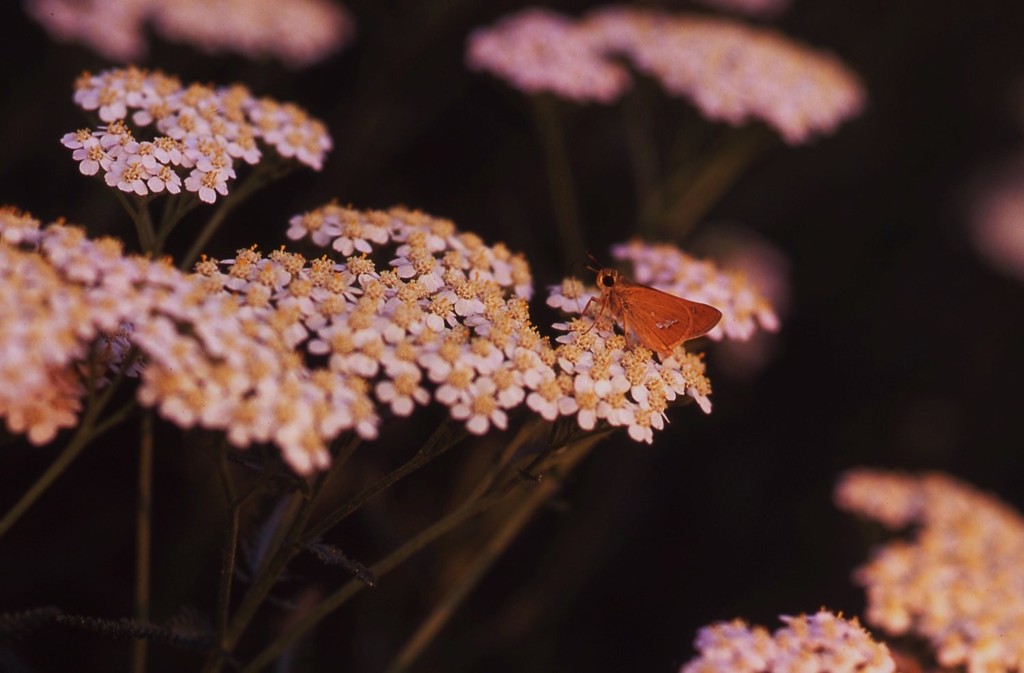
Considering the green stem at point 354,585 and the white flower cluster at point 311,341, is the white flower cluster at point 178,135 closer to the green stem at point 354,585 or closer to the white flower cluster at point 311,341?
the white flower cluster at point 311,341

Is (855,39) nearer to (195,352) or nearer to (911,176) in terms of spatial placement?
(911,176)

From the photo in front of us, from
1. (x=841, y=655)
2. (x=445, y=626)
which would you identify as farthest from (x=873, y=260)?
(x=841, y=655)

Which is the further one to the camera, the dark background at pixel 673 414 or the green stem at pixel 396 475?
the dark background at pixel 673 414

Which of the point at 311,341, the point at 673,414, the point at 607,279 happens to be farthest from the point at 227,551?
the point at 673,414

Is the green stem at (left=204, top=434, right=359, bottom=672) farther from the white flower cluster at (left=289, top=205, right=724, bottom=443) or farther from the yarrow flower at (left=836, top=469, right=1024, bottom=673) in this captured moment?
the yarrow flower at (left=836, top=469, right=1024, bottom=673)

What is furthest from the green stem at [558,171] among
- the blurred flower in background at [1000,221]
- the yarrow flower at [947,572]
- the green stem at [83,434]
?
the blurred flower in background at [1000,221]

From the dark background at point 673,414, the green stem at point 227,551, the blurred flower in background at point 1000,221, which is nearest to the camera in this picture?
the green stem at point 227,551

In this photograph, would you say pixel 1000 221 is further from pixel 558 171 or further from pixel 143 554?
pixel 143 554

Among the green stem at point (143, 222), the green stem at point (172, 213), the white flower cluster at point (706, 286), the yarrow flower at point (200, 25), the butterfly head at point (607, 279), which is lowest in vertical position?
the green stem at point (143, 222)
